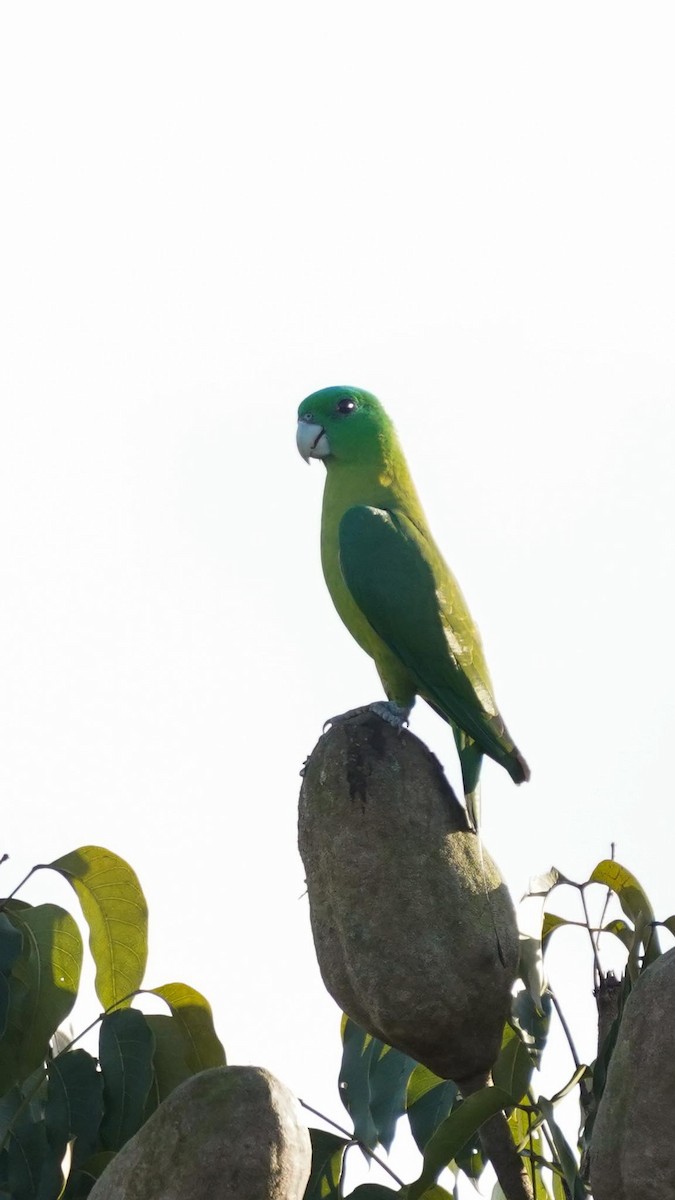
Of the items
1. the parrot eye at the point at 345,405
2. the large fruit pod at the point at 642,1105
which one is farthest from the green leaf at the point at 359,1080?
the parrot eye at the point at 345,405

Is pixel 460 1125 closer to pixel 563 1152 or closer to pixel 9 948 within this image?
pixel 563 1152

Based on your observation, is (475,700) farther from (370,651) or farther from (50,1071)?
(50,1071)

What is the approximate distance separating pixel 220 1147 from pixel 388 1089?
4.04 ft

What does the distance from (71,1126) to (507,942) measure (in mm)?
1384

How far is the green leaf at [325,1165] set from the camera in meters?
4.48

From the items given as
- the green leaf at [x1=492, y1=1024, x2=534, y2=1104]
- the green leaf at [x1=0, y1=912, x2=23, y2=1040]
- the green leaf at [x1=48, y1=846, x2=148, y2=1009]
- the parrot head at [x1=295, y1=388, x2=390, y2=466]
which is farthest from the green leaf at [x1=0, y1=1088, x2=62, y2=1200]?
the parrot head at [x1=295, y1=388, x2=390, y2=466]

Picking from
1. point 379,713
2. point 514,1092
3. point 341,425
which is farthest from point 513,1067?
point 341,425

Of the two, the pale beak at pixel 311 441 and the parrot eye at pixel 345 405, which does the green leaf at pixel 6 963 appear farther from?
the parrot eye at pixel 345 405

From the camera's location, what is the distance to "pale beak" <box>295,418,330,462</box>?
671 centimetres

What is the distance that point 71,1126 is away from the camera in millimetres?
4445

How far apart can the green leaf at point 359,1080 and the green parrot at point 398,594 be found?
81cm

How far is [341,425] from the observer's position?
673 cm

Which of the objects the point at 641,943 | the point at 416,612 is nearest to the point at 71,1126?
the point at 641,943

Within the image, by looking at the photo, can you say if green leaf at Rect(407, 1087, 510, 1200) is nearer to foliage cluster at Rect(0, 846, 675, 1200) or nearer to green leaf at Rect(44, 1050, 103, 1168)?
foliage cluster at Rect(0, 846, 675, 1200)
